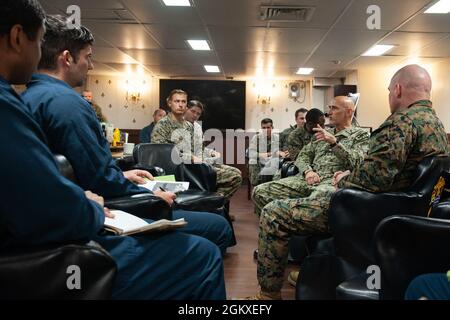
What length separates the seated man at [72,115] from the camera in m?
1.30

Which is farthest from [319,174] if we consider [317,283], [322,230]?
[317,283]

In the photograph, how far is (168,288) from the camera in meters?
1.13

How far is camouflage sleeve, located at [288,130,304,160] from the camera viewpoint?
4821 mm

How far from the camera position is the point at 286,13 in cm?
448

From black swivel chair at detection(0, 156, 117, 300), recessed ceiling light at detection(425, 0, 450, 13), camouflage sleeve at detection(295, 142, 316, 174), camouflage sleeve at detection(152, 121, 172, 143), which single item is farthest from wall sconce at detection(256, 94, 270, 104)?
black swivel chair at detection(0, 156, 117, 300)

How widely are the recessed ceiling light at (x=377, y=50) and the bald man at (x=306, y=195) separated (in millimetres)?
3562

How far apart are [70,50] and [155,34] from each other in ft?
14.0

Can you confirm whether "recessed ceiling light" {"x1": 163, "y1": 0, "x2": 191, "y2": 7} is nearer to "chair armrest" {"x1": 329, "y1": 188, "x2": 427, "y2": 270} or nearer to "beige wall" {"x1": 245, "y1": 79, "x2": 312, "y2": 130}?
"chair armrest" {"x1": 329, "y1": 188, "x2": 427, "y2": 270}

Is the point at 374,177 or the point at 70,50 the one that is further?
the point at 374,177

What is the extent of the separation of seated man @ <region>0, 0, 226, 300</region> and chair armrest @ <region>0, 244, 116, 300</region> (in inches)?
2.4

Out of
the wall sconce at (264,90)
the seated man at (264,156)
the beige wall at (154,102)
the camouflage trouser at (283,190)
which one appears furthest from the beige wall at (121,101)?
the camouflage trouser at (283,190)

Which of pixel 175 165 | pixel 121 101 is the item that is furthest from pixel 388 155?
pixel 121 101
